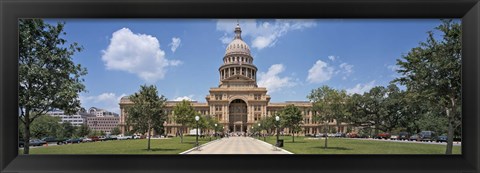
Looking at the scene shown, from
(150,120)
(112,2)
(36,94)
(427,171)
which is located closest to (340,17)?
(427,171)

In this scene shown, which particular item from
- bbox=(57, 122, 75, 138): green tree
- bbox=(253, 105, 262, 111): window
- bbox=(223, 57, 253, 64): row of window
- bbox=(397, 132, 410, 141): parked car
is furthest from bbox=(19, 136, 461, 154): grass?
bbox=(223, 57, 253, 64): row of window

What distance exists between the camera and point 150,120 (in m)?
16.7

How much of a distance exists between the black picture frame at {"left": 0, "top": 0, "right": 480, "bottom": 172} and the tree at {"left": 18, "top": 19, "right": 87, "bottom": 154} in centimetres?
241

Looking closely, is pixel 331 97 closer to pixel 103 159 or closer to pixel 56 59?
pixel 56 59

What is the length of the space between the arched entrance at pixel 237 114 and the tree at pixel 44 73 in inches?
2507

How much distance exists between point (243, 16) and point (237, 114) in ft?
226

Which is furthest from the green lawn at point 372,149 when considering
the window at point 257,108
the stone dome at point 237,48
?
the stone dome at point 237,48

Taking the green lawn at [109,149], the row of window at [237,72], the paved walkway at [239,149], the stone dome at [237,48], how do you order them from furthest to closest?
the stone dome at [237,48] < the row of window at [237,72] < the paved walkway at [239,149] < the green lawn at [109,149]

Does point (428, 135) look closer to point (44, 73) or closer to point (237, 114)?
point (44, 73)

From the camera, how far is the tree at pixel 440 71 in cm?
803

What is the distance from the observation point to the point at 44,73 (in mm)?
7715

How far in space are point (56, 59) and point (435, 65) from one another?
9228 mm

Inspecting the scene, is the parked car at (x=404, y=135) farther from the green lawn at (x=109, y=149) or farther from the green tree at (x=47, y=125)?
the green tree at (x=47, y=125)

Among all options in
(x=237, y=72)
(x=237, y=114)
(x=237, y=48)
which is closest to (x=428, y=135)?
(x=237, y=114)
